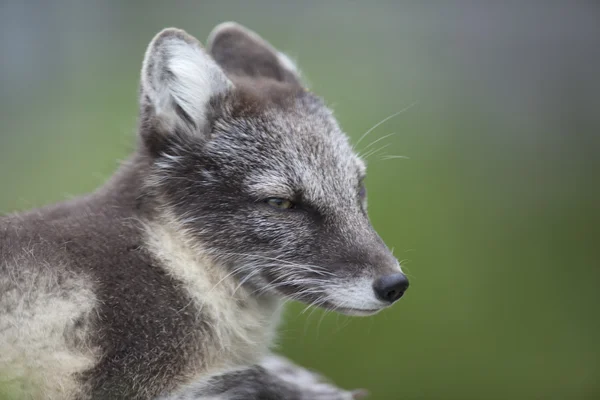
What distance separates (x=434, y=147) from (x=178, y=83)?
5.75 m

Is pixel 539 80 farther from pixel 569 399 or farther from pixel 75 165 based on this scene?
pixel 75 165

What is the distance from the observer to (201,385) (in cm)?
277

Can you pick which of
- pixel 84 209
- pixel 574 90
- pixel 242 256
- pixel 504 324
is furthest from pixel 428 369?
pixel 574 90

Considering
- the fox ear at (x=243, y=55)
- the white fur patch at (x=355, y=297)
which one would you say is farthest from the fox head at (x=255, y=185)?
the fox ear at (x=243, y=55)

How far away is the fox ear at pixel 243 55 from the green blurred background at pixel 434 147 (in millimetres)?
654

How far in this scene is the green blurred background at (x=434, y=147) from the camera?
5.79 metres

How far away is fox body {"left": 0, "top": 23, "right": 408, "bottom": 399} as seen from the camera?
2650 millimetres

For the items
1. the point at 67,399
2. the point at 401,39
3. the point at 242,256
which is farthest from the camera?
the point at 401,39

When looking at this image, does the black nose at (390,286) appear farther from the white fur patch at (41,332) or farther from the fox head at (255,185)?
the white fur patch at (41,332)

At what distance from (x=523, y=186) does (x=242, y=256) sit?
5787 millimetres

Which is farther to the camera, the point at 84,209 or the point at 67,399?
the point at 84,209

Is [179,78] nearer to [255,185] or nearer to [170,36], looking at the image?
[170,36]

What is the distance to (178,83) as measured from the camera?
313cm

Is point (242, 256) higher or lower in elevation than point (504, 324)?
lower
